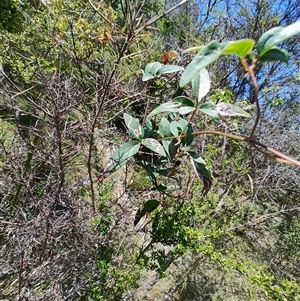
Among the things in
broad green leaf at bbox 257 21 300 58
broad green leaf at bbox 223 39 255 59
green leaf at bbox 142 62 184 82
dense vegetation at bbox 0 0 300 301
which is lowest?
dense vegetation at bbox 0 0 300 301

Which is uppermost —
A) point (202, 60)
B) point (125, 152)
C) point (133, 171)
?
point (202, 60)

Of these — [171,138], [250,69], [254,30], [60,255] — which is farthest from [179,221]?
[254,30]

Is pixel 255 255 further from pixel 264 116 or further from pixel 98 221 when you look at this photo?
pixel 98 221

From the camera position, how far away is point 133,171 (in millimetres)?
1408

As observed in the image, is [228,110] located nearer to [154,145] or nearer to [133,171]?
[154,145]

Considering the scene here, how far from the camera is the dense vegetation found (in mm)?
634

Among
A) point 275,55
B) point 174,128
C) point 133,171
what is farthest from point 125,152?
point 133,171

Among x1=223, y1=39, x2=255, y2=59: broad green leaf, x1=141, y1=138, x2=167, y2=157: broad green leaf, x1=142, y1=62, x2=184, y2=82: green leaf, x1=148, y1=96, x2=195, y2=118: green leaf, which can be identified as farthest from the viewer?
x1=142, y1=62, x2=184, y2=82: green leaf

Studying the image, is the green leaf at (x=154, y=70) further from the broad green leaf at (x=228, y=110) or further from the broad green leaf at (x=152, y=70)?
the broad green leaf at (x=228, y=110)

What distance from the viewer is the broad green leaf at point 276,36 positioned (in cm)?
23

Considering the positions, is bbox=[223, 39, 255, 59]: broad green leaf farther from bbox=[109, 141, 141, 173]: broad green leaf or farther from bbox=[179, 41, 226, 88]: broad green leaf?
bbox=[109, 141, 141, 173]: broad green leaf

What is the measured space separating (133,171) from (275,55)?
3.84 ft

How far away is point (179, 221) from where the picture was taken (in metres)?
1.13

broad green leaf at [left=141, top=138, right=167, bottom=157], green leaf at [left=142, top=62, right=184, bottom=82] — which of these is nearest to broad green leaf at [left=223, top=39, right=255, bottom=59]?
broad green leaf at [left=141, top=138, right=167, bottom=157]
